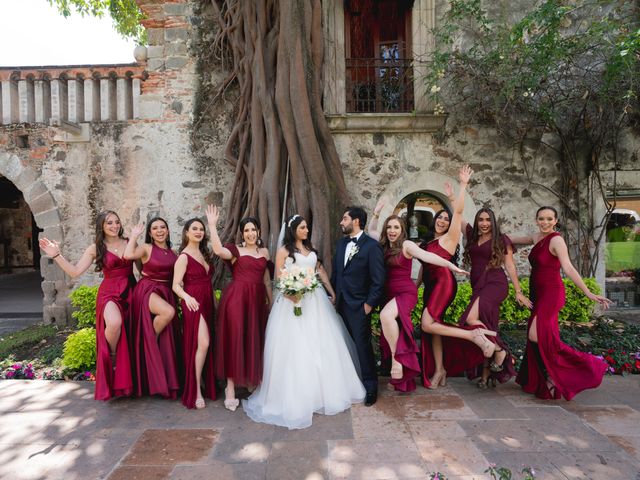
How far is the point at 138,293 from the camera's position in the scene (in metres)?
4.00

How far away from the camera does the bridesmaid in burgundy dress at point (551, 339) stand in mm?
3807

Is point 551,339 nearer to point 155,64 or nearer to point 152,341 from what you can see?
point 152,341

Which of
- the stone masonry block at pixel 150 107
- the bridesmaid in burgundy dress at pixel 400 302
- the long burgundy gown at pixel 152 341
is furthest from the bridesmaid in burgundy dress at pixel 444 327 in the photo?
the stone masonry block at pixel 150 107

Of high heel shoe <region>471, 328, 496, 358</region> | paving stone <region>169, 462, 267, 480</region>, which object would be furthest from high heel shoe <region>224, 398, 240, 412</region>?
Answer: high heel shoe <region>471, 328, 496, 358</region>

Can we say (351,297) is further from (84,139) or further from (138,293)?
(84,139)

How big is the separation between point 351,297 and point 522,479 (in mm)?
1998

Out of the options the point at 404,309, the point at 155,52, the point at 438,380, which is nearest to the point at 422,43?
the point at 155,52

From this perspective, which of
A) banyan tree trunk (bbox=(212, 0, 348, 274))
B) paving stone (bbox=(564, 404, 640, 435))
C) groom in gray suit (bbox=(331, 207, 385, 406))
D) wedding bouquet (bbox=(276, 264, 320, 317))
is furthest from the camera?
banyan tree trunk (bbox=(212, 0, 348, 274))

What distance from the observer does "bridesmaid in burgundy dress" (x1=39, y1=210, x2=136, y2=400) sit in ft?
12.7

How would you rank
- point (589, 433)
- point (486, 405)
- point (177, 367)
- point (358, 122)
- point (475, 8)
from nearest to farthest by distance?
Result: point (589, 433) → point (486, 405) → point (177, 367) → point (475, 8) → point (358, 122)

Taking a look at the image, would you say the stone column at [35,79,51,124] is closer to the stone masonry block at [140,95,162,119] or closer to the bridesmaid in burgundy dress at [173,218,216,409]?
the stone masonry block at [140,95,162,119]

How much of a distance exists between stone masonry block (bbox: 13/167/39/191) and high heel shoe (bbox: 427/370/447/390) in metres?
7.45

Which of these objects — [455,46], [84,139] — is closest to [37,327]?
[84,139]

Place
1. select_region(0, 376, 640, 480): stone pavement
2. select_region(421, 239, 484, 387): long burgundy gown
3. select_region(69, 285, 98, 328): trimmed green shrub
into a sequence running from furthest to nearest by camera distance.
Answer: select_region(69, 285, 98, 328): trimmed green shrub < select_region(421, 239, 484, 387): long burgundy gown < select_region(0, 376, 640, 480): stone pavement
